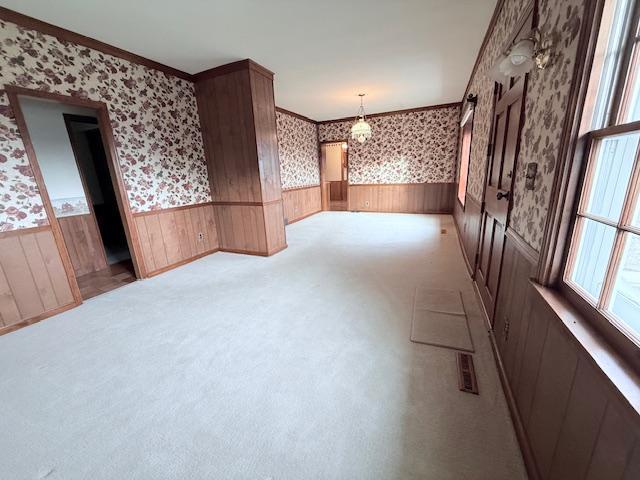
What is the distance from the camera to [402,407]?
1.35 meters

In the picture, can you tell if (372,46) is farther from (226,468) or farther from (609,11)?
(226,468)

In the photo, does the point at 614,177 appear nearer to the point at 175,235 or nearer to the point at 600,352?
the point at 600,352

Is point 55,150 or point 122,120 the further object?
point 55,150

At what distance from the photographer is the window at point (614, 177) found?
714 mm

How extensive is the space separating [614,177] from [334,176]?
8871mm

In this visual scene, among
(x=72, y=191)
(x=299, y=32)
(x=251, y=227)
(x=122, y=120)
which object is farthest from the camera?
(x=251, y=227)

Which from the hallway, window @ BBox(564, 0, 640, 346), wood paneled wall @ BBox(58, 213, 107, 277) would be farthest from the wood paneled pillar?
window @ BBox(564, 0, 640, 346)

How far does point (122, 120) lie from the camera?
2924 mm

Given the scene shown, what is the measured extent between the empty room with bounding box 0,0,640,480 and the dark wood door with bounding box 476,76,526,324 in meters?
0.03

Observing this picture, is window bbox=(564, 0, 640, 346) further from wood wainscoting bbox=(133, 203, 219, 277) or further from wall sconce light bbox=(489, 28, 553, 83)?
wood wainscoting bbox=(133, 203, 219, 277)

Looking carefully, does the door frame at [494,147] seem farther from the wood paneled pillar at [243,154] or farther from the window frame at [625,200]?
the wood paneled pillar at [243,154]

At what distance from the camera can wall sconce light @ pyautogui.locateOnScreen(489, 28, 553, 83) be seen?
3.87 feet

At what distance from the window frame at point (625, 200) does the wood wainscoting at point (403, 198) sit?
5922mm

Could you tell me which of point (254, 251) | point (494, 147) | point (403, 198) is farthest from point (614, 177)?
point (403, 198)
